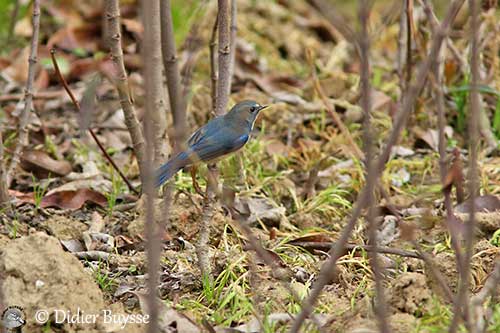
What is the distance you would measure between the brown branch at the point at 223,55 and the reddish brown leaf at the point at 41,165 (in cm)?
168

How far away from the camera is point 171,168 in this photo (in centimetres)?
436

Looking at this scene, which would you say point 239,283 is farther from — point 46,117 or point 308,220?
point 46,117

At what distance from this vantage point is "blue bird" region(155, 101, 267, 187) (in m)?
4.40

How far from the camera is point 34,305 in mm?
3475

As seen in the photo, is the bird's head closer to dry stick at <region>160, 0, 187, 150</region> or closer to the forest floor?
dry stick at <region>160, 0, 187, 150</region>

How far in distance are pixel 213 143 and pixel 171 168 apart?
0.29 meters

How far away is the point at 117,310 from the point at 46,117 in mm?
3156

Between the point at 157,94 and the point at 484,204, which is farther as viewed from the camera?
the point at 484,204

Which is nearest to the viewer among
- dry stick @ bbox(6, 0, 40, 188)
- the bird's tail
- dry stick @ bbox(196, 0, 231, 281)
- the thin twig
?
dry stick @ bbox(196, 0, 231, 281)

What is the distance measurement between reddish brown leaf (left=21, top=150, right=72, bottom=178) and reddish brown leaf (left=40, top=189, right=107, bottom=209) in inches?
17.6

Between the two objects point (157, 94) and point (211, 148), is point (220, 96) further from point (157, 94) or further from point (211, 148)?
point (157, 94)

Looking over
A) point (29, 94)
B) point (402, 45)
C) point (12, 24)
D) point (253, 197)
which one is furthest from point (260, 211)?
point (12, 24)

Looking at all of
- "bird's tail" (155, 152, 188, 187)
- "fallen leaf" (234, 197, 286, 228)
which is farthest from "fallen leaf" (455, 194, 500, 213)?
"bird's tail" (155, 152, 188, 187)

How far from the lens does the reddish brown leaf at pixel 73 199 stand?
16.6 ft
